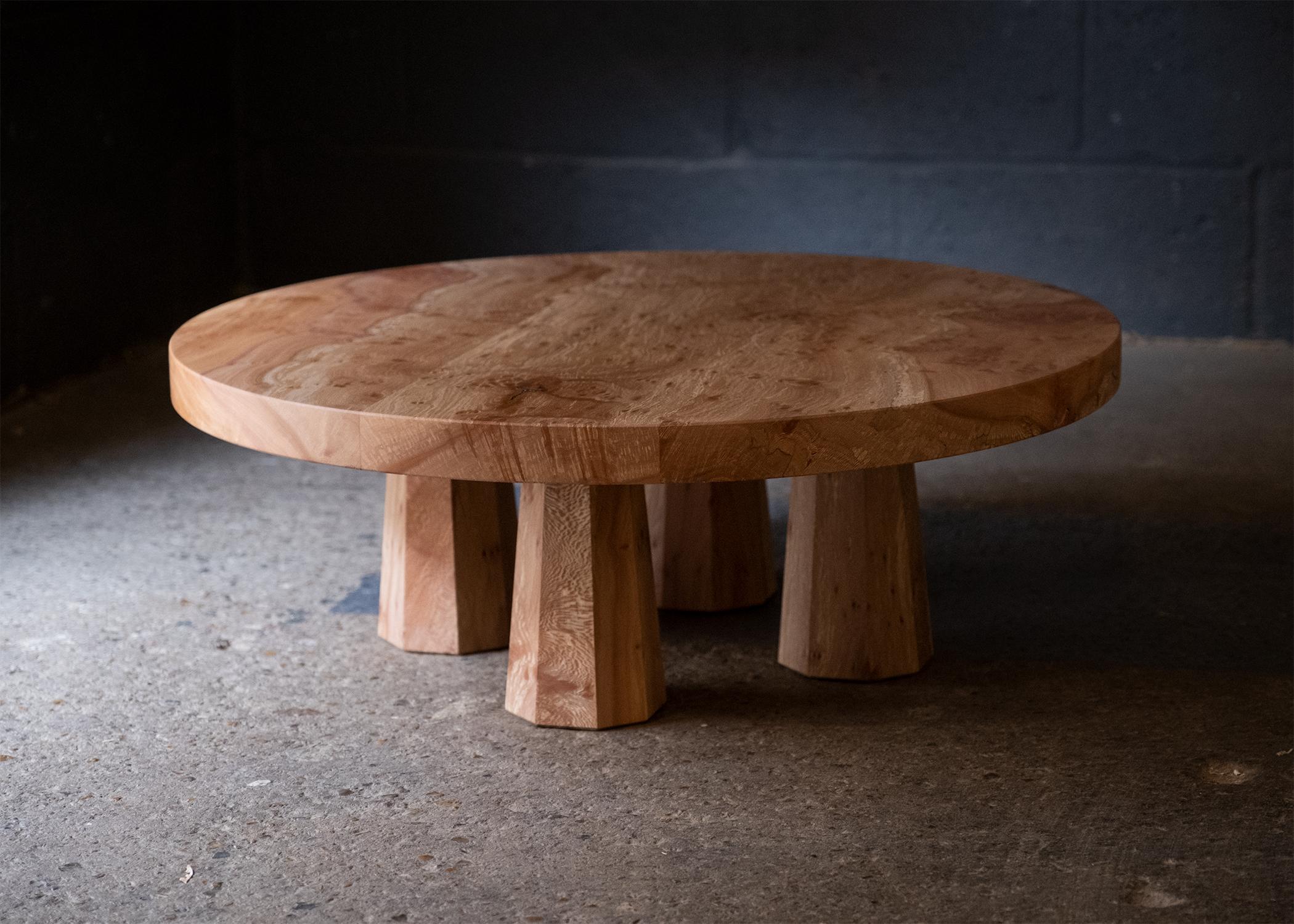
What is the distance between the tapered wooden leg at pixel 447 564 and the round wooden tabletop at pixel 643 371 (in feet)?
0.83

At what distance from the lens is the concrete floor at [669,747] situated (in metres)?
1.40

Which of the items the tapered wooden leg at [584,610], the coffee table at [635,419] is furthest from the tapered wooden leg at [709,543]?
the tapered wooden leg at [584,610]

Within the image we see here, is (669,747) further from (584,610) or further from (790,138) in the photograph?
(790,138)

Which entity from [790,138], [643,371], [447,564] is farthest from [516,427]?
[790,138]

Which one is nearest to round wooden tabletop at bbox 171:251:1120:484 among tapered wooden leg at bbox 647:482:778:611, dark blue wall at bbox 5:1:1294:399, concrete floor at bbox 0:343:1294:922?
tapered wooden leg at bbox 647:482:778:611

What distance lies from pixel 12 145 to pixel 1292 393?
9.48 feet

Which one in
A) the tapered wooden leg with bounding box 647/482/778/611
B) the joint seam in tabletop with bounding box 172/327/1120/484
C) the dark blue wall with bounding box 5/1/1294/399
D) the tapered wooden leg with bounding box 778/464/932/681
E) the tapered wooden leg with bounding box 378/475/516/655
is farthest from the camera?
the dark blue wall with bounding box 5/1/1294/399

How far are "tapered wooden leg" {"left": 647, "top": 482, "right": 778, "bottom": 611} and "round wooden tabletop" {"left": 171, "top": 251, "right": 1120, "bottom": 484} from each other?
30 centimetres

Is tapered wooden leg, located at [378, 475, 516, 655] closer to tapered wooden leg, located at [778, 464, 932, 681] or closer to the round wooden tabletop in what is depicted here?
the round wooden tabletop

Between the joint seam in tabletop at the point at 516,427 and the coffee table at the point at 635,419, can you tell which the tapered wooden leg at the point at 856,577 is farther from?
the joint seam in tabletop at the point at 516,427

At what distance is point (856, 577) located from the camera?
1.83 m

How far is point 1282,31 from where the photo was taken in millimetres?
3512

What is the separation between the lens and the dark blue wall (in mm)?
3637

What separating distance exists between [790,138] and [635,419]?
8.80 feet
